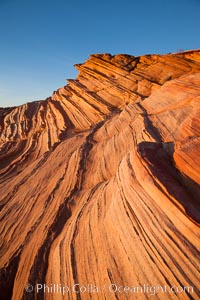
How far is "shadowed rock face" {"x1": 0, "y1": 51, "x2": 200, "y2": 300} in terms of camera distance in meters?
5.04

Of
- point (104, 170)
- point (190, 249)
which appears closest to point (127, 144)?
point (104, 170)

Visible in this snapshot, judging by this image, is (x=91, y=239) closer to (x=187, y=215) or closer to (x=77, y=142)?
(x=187, y=215)

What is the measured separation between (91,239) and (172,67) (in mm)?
21071

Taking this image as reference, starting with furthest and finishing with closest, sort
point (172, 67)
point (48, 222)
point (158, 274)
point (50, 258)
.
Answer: point (172, 67) → point (48, 222) → point (50, 258) → point (158, 274)

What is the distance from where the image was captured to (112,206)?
6.98 meters

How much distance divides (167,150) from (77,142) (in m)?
8.66

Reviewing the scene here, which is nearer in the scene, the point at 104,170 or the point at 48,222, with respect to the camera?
the point at 48,222

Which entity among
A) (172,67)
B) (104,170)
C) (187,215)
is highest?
(172,67)

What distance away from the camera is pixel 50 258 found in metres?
6.96

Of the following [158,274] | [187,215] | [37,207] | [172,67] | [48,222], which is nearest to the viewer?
[158,274]

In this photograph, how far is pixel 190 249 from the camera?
467 centimetres

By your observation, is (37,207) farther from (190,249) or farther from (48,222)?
(190,249)

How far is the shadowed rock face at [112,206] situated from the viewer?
504 centimetres

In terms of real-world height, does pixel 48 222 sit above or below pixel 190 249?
above
